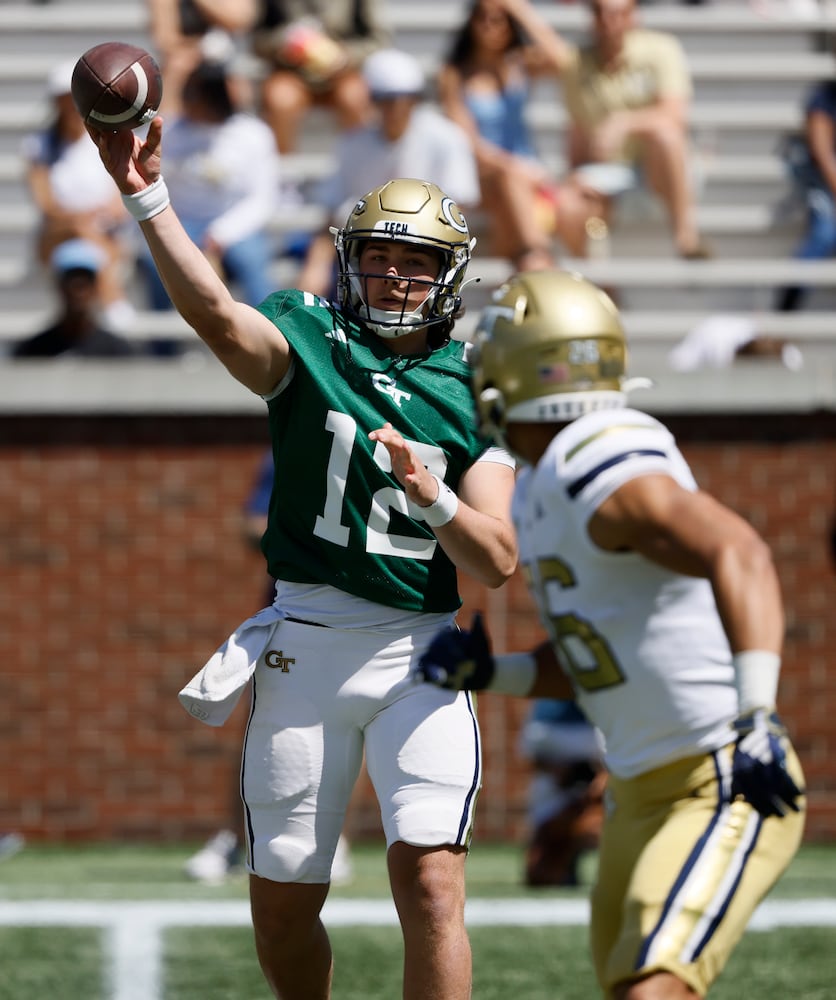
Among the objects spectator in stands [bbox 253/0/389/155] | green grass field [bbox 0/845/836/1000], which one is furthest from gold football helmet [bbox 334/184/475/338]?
spectator in stands [bbox 253/0/389/155]

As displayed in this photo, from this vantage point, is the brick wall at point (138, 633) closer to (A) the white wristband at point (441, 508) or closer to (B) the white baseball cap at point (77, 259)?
(B) the white baseball cap at point (77, 259)

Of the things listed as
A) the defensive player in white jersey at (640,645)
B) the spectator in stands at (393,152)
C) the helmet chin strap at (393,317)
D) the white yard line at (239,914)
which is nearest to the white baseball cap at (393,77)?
the spectator in stands at (393,152)

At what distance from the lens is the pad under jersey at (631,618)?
10.2 ft

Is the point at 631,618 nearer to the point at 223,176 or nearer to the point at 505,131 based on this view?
the point at 223,176

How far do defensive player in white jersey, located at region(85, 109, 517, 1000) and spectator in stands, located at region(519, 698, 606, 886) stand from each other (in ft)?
8.99

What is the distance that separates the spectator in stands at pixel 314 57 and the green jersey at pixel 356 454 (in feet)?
20.2

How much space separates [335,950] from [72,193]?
5.06m

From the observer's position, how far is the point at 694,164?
10.3 metres

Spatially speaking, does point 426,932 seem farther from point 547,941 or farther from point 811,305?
point 811,305

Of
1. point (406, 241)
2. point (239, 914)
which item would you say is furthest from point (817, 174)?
point (406, 241)

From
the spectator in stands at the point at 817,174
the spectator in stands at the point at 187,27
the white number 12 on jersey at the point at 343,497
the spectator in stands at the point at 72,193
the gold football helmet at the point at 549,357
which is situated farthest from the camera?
the spectator in stands at the point at 187,27

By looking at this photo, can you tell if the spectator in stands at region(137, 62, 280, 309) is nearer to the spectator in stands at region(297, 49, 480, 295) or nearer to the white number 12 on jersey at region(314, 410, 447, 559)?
the spectator in stands at region(297, 49, 480, 295)

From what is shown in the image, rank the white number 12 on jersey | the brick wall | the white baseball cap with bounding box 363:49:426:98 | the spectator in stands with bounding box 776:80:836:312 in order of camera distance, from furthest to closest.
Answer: the spectator in stands with bounding box 776:80:836:312 < the white baseball cap with bounding box 363:49:426:98 < the brick wall < the white number 12 on jersey

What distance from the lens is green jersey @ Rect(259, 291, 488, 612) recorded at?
3.77 meters
